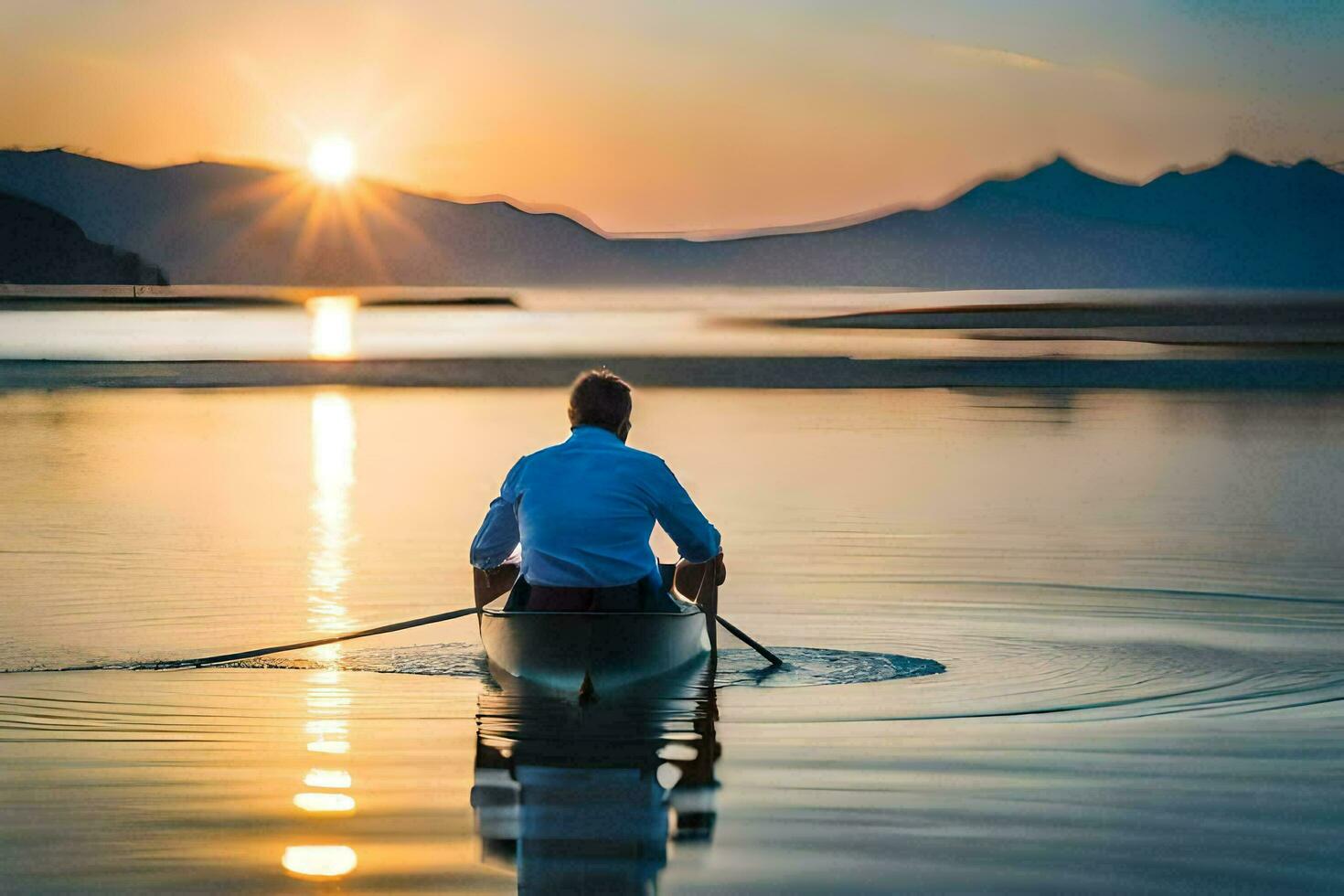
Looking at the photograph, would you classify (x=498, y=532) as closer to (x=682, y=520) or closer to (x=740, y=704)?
(x=682, y=520)

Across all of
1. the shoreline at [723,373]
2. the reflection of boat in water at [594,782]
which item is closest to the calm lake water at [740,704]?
the reflection of boat in water at [594,782]

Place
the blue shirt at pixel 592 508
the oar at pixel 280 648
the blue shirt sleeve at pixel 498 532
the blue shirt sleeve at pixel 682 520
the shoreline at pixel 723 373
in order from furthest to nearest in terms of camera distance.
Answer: the shoreline at pixel 723 373
the oar at pixel 280 648
the blue shirt sleeve at pixel 498 532
the blue shirt sleeve at pixel 682 520
the blue shirt at pixel 592 508

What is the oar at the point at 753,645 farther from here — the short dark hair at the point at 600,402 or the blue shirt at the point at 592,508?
the short dark hair at the point at 600,402

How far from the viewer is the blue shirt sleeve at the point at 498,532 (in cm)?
925

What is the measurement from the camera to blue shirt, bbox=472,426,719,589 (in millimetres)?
8820

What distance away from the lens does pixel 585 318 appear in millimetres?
106875

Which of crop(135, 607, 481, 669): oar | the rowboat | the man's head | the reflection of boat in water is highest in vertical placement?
the man's head

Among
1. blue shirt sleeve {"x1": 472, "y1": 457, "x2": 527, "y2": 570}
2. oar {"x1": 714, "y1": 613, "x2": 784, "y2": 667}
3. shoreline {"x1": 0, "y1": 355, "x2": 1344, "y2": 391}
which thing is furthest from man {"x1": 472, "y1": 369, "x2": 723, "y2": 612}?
shoreline {"x1": 0, "y1": 355, "x2": 1344, "y2": 391}

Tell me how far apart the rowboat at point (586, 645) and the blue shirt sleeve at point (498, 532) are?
21cm

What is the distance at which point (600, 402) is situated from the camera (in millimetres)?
8875

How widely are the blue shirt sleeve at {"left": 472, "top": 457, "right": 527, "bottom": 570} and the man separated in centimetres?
12

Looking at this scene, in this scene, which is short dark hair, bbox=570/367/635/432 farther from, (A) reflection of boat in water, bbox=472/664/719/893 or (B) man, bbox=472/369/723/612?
(A) reflection of boat in water, bbox=472/664/719/893

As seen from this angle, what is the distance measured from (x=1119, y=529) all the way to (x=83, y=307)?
9857cm

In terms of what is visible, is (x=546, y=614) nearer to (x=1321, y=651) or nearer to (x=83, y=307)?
(x=1321, y=651)
